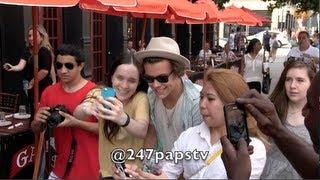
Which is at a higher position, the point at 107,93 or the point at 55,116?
the point at 107,93

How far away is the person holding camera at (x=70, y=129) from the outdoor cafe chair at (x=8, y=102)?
108 inches

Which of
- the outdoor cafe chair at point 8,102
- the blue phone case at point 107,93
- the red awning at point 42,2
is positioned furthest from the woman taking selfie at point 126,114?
the outdoor cafe chair at point 8,102

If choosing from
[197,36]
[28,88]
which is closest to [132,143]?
[28,88]

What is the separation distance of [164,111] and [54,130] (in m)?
0.86

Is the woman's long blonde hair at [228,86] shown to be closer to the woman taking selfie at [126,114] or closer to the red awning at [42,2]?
the woman taking selfie at [126,114]

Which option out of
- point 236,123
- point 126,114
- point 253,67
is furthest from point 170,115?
point 253,67

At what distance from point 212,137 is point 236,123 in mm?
573

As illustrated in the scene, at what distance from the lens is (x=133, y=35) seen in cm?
1575

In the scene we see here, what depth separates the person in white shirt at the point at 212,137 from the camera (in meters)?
2.27

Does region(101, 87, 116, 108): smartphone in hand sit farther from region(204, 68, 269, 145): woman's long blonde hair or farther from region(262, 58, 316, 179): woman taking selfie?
region(262, 58, 316, 179): woman taking selfie

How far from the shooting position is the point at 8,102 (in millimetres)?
6301

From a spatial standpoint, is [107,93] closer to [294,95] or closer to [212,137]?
[212,137]

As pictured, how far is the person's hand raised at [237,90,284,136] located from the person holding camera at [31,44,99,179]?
1.56 meters

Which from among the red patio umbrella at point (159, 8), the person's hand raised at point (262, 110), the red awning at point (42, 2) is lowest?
the person's hand raised at point (262, 110)
